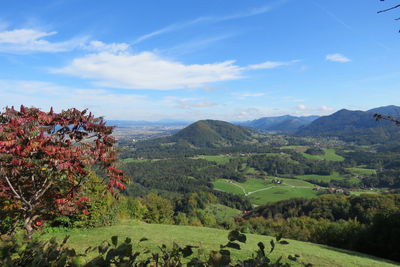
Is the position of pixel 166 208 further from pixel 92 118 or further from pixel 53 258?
pixel 53 258

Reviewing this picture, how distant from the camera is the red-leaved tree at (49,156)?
4648mm

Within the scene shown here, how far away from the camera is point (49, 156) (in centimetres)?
483

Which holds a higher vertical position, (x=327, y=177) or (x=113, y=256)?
(x=113, y=256)

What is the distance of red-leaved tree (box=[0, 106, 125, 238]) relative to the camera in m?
4.65

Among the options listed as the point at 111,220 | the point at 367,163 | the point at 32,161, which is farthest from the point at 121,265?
the point at 367,163

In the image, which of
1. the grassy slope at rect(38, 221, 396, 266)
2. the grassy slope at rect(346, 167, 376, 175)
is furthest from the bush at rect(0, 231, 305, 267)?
the grassy slope at rect(346, 167, 376, 175)

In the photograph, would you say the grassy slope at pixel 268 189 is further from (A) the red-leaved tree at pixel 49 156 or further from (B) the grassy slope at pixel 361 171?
(A) the red-leaved tree at pixel 49 156

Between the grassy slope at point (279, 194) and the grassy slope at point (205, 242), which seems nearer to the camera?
the grassy slope at point (205, 242)

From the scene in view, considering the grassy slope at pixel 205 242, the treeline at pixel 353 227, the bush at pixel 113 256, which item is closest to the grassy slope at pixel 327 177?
the treeline at pixel 353 227

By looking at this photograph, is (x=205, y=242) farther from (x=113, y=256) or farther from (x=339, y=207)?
(x=339, y=207)

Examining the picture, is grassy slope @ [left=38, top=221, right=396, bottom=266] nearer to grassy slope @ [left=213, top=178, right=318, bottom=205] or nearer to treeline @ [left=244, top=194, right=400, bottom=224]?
treeline @ [left=244, top=194, right=400, bottom=224]

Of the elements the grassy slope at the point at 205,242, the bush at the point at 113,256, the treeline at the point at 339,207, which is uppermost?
the bush at the point at 113,256

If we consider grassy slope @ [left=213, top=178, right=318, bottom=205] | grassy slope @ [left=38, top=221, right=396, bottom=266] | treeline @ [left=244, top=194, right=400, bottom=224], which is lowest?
grassy slope @ [left=213, top=178, right=318, bottom=205]

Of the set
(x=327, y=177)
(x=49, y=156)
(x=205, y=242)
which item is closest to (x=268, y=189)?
(x=327, y=177)
